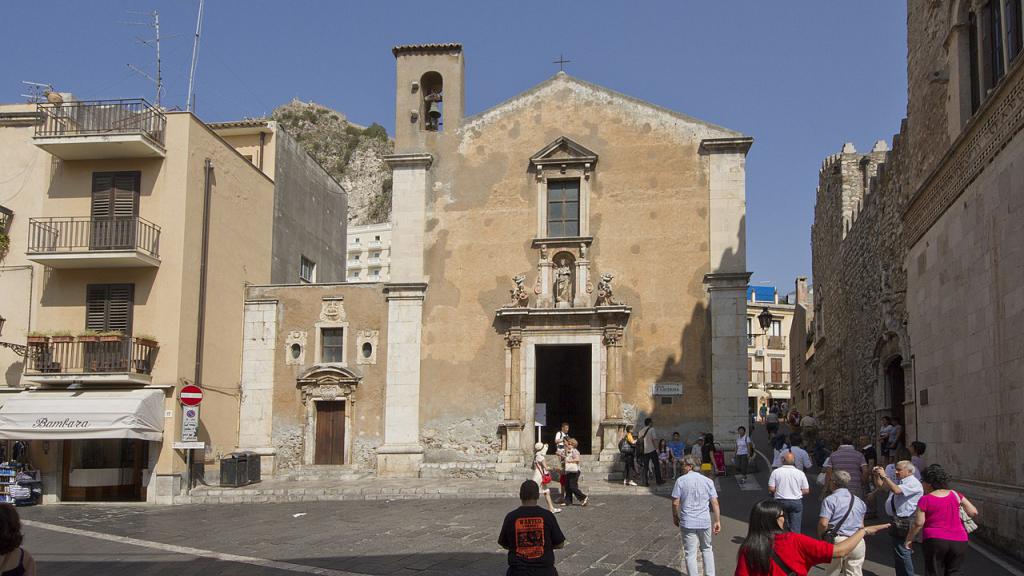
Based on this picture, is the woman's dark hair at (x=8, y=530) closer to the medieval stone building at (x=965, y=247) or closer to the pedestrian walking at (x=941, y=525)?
the pedestrian walking at (x=941, y=525)

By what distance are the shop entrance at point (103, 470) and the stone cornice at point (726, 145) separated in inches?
639

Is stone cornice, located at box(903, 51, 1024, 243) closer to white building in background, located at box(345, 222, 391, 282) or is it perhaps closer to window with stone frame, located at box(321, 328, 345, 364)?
window with stone frame, located at box(321, 328, 345, 364)

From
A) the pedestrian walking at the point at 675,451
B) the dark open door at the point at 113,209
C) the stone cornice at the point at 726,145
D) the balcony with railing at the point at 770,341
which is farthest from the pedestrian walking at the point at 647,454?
the balcony with railing at the point at 770,341

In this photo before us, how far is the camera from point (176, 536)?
54.2 feet

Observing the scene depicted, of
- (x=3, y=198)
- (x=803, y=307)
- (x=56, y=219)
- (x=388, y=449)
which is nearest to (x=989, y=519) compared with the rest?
(x=388, y=449)

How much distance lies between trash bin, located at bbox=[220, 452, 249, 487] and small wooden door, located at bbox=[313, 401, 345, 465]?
238 cm

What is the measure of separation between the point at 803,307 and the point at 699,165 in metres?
31.0

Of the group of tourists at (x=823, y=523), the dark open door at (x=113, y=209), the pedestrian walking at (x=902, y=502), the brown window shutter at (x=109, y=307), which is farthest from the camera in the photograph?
the brown window shutter at (x=109, y=307)

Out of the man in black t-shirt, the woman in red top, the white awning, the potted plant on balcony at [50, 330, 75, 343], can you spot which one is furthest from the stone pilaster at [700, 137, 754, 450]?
the woman in red top

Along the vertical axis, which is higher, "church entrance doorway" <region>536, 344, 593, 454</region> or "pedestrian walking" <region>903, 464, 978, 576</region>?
"church entrance doorway" <region>536, 344, 593, 454</region>

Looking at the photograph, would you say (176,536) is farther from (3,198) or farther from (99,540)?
(3,198)

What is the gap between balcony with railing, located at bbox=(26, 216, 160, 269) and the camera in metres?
23.7

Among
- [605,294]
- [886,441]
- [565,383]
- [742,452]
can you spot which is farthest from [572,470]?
[565,383]

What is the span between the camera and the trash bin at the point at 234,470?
23547 mm
